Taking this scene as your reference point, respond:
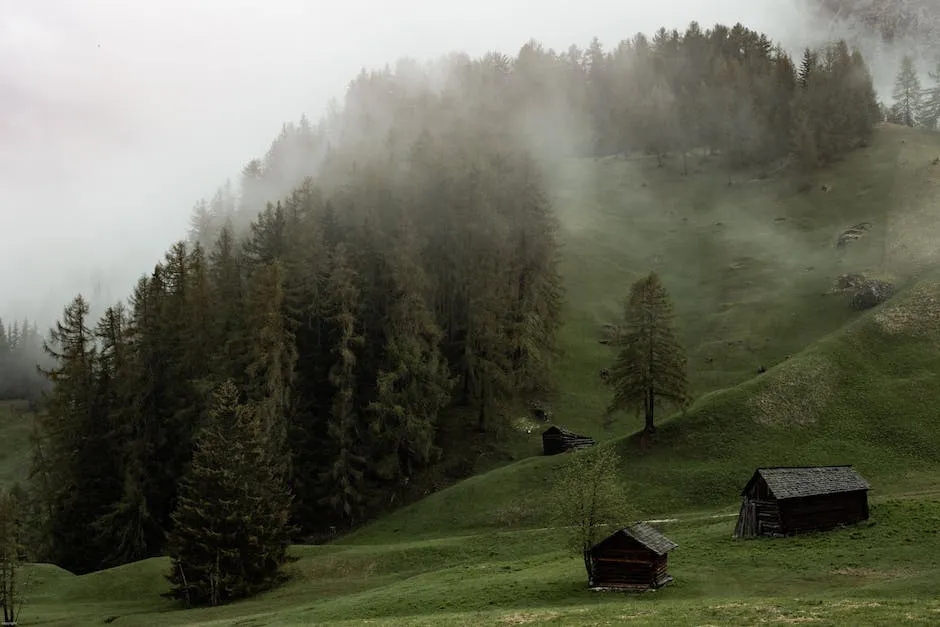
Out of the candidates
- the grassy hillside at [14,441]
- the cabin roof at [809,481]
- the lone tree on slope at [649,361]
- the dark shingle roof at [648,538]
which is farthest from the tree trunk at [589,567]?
the grassy hillside at [14,441]

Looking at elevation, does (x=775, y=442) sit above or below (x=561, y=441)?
below

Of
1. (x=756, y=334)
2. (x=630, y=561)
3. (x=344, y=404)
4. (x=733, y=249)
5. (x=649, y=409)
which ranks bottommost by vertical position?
(x=630, y=561)

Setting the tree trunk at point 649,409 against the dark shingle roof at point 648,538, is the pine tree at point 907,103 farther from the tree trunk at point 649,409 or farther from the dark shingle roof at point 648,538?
the dark shingle roof at point 648,538

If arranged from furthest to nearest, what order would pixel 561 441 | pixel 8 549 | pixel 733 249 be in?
pixel 733 249 → pixel 561 441 → pixel 8 549

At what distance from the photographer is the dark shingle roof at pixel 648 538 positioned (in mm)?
33312

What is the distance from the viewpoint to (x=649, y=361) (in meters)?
59.4

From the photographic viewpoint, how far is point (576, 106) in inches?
6496

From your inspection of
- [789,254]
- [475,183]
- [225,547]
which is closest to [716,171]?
[789,254]

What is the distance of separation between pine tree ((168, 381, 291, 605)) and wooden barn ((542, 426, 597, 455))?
25246mm

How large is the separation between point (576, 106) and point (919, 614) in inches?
6102

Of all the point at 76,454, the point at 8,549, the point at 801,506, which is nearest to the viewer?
the point at 8,549

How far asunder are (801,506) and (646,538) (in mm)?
12090

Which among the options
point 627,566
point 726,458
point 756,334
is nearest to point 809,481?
point 627,566

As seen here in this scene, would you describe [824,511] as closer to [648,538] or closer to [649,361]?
[648,538]
